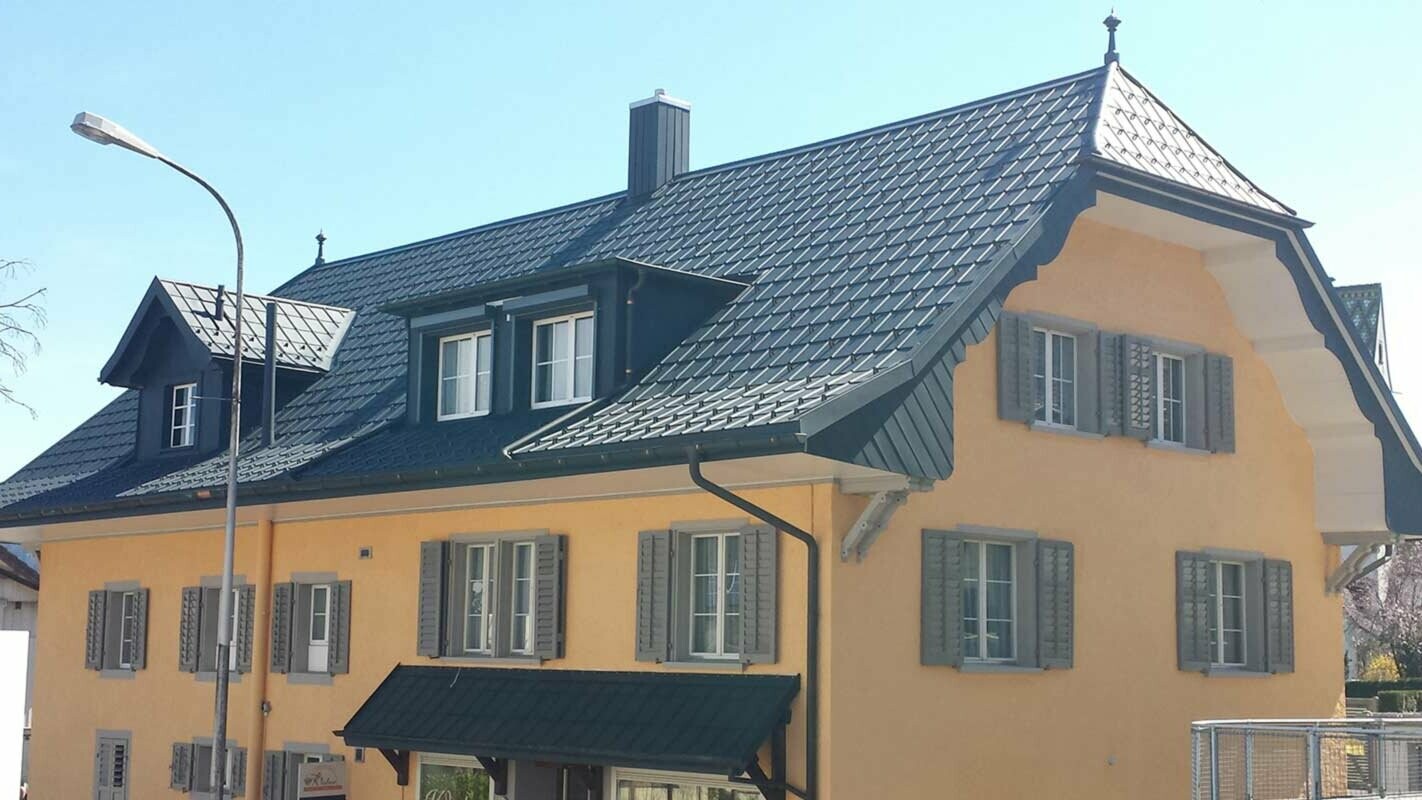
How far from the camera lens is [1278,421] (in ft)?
74.6

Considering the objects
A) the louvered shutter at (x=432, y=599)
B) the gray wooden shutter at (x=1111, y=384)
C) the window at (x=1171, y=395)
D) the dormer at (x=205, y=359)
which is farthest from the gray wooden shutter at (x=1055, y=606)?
the dormer at (x=205, y=359)

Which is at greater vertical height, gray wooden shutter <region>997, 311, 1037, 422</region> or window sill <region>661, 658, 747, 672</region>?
gray wooden shutter <region>997, 311, 1037, 422</region>

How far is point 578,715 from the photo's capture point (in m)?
18.9

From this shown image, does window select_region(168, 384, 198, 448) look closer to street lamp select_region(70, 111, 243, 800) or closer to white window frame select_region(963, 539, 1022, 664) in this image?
street lamp select_region(70, 111, 243, 800)

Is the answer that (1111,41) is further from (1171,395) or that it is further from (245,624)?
(245,624)

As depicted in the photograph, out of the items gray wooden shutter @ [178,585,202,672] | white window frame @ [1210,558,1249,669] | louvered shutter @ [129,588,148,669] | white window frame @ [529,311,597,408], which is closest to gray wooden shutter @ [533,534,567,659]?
white window frame @ [529,311,597,408]

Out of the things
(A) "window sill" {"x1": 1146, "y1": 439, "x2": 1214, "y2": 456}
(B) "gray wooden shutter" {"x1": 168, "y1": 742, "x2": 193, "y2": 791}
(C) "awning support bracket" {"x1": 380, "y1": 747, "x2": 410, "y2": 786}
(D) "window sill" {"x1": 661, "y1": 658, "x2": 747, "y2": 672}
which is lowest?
(B) "gray wooden shutter" {"x1": 168, "y1": 742, "x2": 193, "y2": 791}

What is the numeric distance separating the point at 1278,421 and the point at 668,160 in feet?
28.1

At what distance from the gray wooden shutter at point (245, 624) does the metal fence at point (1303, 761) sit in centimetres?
1193

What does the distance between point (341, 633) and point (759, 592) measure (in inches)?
272

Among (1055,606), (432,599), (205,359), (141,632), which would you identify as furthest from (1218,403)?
(141,632)

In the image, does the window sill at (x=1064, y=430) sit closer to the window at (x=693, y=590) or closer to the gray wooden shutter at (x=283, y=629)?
the window at (x=693, y=590)

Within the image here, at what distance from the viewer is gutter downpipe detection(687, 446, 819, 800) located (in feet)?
56.2

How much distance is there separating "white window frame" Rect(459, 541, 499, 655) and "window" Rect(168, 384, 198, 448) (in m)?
6.55
